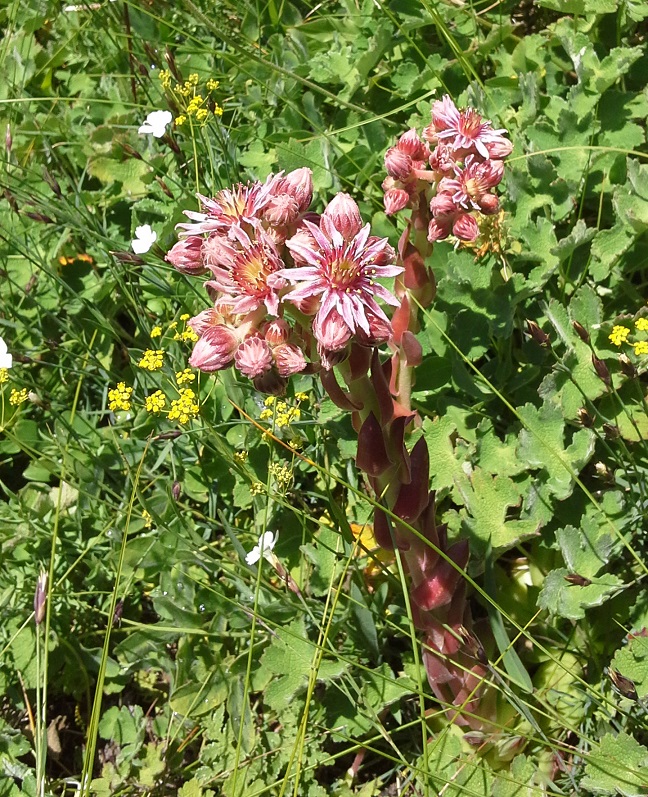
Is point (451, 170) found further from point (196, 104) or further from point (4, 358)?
point (4, 358)

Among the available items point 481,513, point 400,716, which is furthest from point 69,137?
point 400,716

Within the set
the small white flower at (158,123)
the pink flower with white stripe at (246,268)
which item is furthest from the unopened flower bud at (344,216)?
the small white flower at (158,123)

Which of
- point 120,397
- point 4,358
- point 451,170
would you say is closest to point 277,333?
point 451,170

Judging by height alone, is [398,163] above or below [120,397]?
above

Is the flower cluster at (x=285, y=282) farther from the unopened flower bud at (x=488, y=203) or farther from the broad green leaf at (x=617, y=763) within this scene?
the broad green leaf at (x=617, y=763)

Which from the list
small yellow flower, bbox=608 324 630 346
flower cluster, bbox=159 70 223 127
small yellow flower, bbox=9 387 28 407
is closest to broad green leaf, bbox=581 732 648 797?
small yellow flower, bbox=608 324 630 346

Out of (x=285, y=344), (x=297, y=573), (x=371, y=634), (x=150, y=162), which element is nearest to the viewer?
(x=285, y=344)

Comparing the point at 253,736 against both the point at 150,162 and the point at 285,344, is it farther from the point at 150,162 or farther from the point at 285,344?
the point at 150,162
